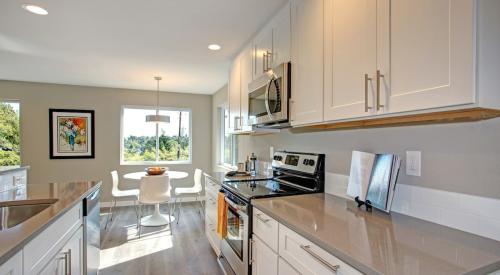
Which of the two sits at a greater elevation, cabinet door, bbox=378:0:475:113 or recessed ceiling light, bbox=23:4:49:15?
recessed ceiling light, bbox=23:4:49:15

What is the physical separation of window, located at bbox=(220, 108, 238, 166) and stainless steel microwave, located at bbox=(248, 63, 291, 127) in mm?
2021

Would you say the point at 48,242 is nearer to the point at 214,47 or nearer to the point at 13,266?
the point at 13,266

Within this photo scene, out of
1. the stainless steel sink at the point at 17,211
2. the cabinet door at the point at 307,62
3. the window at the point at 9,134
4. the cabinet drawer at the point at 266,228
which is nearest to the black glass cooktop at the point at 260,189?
the cabinet drawer at the point at 266,228

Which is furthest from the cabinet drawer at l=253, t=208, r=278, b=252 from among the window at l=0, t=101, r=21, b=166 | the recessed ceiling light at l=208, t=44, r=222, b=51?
the window at l=0, t=101, r=21, b=166

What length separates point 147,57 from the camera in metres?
3.18

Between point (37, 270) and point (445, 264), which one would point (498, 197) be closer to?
point (445, 264)

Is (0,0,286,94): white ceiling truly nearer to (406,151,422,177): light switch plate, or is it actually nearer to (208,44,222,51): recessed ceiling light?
(208,44,222,51): recessed ceiling light

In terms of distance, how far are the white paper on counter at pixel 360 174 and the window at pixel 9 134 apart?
17.9ft

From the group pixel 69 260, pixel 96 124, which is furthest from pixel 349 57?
pixel 96 124

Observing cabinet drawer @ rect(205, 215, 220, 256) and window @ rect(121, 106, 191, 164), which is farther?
window @ rect(121, 106, 191, 164)

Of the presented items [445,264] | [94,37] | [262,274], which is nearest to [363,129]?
[445,264]

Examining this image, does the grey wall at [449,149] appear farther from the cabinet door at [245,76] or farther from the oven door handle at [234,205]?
the cabinet door at [245,76]

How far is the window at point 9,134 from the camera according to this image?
4.36 meters

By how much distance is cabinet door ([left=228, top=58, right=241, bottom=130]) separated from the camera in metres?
2.97
